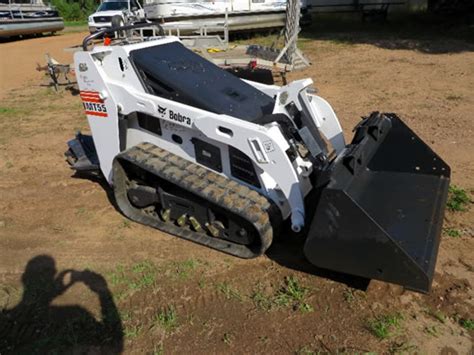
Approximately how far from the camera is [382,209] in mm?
3697

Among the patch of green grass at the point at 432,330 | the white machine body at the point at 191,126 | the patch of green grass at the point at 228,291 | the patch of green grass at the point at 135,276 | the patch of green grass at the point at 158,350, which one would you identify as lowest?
the patch of green grass at the point at 432,330

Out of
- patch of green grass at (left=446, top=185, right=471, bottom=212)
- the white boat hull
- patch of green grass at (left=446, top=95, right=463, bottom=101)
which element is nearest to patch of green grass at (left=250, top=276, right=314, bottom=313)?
patch of green grass at (left=446, top=185, right=471, bottom=212)

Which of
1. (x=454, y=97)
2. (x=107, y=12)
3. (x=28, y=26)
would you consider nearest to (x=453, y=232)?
(x=454, y=97)

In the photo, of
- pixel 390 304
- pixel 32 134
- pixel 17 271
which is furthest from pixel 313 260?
pixel 32 134

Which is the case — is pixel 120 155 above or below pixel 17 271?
above

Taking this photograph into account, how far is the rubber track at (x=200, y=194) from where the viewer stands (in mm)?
3662

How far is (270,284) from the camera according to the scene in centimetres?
364

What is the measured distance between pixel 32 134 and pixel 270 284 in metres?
5.69

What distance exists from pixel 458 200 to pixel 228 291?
8.73ft

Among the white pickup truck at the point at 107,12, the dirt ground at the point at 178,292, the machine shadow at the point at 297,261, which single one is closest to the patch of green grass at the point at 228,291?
the dirt ground at the point at 178,292

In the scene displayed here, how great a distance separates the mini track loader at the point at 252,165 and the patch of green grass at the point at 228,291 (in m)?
0.37

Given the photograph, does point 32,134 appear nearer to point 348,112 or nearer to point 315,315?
point 348,112

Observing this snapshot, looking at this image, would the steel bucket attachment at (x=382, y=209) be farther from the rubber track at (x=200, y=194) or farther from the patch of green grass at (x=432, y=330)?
the rubber track at (x=200, y=194)

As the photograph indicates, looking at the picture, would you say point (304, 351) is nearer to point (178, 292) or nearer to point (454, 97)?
point (178, 292)
